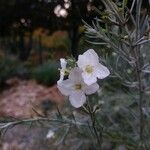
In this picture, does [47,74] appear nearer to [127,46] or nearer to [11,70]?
[11,70]

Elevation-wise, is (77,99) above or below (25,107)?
above

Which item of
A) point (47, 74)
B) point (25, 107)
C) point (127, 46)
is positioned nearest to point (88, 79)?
point (127, 46)

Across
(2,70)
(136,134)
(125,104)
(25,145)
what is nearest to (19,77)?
(2,70)

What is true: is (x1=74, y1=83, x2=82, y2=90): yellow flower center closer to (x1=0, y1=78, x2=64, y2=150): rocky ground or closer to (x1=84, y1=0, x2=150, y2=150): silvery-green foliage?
(x1=84, y1=0, x2=150, y2=150): silvery-green foliage

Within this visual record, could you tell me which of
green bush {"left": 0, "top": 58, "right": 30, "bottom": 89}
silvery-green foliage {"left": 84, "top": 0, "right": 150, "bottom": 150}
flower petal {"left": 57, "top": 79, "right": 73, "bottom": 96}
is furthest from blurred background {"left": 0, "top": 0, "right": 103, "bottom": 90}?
flower petal {"left": 57, "top": 79, "right": 73, "bottom": 96}

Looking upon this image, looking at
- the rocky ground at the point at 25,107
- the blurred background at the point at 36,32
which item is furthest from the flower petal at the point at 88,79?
the rocky ground at the point at 25,107

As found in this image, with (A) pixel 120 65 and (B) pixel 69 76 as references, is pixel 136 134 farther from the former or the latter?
(B) pixel 69 76

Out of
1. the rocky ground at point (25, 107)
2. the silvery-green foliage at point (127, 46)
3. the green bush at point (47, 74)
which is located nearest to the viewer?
the silvery-green foliage at point (127, 46)

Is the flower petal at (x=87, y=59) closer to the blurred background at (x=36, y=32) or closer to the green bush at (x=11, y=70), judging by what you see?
the blurred background at (x=36, y=32)
